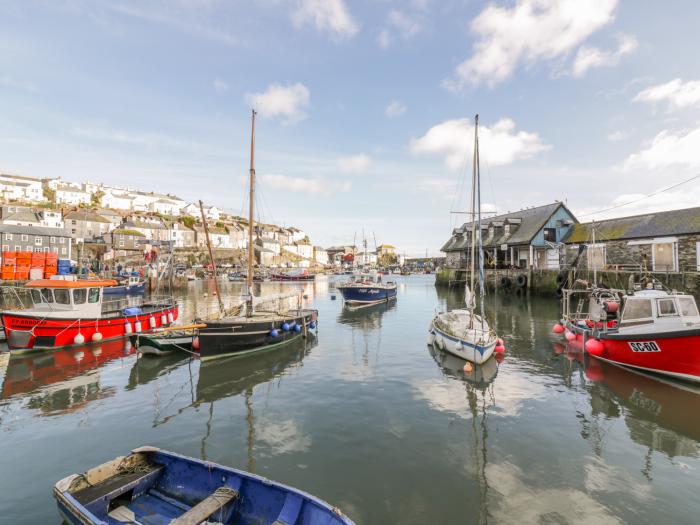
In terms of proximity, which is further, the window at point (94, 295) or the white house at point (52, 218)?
the white house at point (52, 218)

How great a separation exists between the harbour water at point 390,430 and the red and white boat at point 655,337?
0.73 metres

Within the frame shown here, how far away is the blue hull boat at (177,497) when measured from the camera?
19.7ft

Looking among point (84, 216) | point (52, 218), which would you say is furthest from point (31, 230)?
point (84, 216)

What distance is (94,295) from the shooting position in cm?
2297

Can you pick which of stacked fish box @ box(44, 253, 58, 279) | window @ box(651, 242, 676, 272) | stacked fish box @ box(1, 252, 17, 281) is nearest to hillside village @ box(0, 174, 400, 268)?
stacked fish box @ box(44, 253, 58, 279)

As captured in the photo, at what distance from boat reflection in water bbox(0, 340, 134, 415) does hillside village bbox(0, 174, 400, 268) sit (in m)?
42.3

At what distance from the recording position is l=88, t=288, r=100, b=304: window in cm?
2275

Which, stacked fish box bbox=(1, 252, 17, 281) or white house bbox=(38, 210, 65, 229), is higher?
white house bbox=(38, 210, 65, 229)

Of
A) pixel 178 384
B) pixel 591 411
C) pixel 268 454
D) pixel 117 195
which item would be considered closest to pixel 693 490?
pixel 591 411

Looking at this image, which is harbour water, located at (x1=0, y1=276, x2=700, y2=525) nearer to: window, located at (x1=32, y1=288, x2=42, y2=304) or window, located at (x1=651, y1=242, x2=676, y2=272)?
window, located at (x1=32, y1=288, x2=42, y2=304)

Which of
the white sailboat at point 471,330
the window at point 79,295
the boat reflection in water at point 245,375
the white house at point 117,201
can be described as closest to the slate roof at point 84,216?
the white house at point 117,201

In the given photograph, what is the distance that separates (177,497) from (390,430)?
629 cm

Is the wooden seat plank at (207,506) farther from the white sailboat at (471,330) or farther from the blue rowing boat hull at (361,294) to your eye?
the blue rowing boat hull at (361,294)

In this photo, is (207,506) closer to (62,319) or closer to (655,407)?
(655,407)
